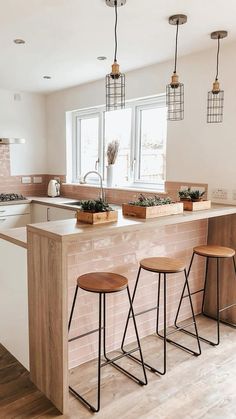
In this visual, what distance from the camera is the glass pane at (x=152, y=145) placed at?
12.4 feet

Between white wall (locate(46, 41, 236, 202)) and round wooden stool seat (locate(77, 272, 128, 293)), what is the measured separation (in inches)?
57.1

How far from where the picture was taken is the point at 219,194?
3.03 m

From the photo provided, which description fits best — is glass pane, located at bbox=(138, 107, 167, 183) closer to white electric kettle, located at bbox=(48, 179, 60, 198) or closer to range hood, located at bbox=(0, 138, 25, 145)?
white electric kettle, located at bbox=(48, 179, 60, 198)

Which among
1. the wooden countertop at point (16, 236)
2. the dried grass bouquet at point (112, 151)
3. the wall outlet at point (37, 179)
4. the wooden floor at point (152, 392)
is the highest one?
the dried grass bouquet at point (112, 151)

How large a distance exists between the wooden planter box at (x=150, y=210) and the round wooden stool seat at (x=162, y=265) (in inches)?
13.7

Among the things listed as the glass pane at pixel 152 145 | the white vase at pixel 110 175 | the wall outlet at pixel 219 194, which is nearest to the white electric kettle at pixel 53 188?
the white vase at pixel 110 175

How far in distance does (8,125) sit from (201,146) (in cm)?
293

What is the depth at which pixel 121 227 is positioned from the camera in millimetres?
2012

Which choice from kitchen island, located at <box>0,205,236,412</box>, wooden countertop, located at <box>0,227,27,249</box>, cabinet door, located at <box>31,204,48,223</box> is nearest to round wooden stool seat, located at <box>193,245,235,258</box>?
kitchen island, located at <box>0,205,236,412</box>

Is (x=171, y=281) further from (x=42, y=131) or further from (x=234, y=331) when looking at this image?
(x=42, y=131)

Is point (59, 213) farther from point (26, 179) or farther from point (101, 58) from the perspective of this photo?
point (101, 58)

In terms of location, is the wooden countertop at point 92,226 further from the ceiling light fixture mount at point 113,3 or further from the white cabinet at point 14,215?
the white cabinet at point 14,215

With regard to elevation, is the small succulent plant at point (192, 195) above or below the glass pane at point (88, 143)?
below

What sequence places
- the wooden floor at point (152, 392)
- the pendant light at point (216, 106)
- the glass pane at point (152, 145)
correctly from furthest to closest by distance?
the glass pane at point (152, 145)
the pendant light at point (216, 106)
the wooden floor at point (152, 392)
